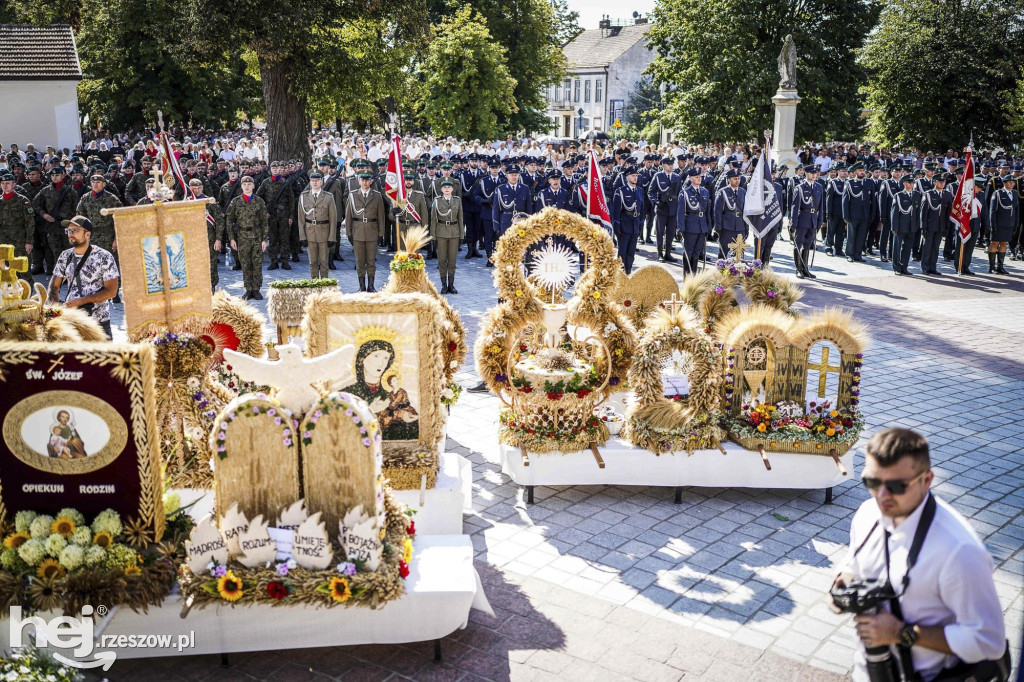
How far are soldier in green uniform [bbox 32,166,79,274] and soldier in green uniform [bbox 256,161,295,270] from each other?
334 centimetres

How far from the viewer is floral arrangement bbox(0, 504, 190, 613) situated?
4980 millimetres

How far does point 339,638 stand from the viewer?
5258mm

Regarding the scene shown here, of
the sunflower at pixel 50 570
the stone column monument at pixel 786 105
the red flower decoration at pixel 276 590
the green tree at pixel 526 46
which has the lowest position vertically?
the red flower decoration at pixel 276 590

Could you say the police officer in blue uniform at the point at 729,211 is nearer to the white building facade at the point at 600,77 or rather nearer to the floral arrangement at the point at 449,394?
the floral arrangement at the point at 449,394

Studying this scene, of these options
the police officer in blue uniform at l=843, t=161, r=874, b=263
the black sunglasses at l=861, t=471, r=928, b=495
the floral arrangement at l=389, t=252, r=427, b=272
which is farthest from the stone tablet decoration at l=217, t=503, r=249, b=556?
the police officer in blue uniform at l=843, t=161, r=874, b=263

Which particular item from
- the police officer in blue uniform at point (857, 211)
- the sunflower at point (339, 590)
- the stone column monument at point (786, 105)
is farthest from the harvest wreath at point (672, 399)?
the stone column monument at point (786, 105)

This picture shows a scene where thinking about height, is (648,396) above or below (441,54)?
below

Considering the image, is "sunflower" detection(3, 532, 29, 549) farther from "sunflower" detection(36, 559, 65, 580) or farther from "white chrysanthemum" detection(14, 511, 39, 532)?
"sunflower" detection(36, 559, 65, 580)

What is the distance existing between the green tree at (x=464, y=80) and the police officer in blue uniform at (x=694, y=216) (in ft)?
54.0

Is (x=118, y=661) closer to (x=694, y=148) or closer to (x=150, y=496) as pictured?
(x=150, y=496)

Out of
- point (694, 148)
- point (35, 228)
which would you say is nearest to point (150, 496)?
point (35, 228)

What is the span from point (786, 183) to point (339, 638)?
17.1 m

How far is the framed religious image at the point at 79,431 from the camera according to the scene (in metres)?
5.00

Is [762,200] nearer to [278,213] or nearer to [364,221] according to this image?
[364,221]
